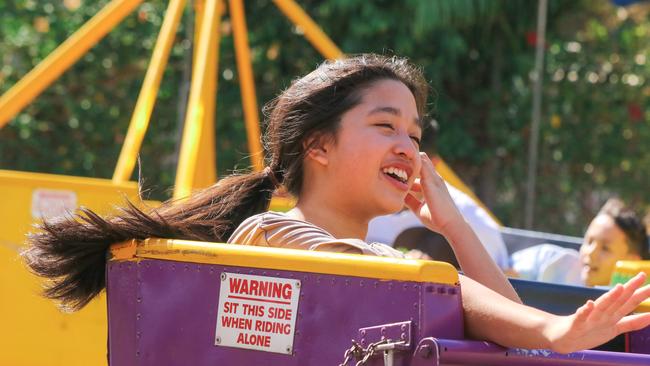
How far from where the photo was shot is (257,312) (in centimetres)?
237

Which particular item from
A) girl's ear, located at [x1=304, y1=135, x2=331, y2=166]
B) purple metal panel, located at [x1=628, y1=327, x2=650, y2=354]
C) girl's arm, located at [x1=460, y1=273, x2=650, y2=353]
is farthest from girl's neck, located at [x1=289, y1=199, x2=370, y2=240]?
purple metal panel, located at [x1=628, y1=327, x2=650, y2=354]

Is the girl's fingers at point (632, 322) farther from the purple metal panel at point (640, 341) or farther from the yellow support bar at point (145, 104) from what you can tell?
the yellow support bar at point (145, 104)

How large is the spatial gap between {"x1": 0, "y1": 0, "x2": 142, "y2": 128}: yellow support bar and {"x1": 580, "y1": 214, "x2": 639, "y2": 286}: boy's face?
302cm

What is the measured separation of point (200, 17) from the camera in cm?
743

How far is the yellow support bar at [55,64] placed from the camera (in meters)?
6.35

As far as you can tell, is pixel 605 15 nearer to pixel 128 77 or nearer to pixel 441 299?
pixel 128 77

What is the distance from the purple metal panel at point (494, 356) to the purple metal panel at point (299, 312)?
0.05 meters

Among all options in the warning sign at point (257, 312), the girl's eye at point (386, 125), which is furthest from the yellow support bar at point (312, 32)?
the warning sign at point (257, 312)

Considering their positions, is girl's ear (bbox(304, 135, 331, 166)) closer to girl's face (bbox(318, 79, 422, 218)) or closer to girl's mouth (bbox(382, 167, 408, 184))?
girl's face (bbox(318, 79, 422, 218))

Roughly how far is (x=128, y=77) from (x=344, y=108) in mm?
7266

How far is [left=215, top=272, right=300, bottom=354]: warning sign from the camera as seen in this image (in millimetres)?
2316

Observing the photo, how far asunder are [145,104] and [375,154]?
4073mm

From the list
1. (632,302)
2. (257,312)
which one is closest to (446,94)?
(257,312)

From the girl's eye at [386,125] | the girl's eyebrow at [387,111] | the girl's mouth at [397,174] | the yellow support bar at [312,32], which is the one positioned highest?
the yellow support bar at [312,32]
